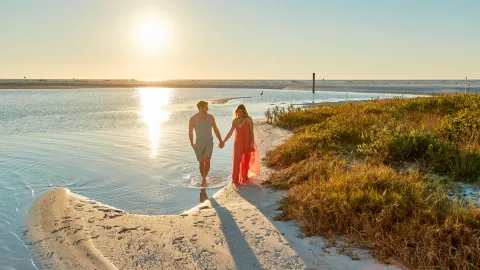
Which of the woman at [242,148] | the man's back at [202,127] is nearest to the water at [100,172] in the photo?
the woman at [242,148]

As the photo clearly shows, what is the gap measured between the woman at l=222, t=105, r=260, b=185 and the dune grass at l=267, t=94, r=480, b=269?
0.84m

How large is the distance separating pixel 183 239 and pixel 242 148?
352cm

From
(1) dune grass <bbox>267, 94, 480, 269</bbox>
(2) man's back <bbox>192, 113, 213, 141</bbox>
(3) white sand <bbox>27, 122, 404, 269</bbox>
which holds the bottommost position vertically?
(3) white sand <bbox>27, 122, 404, 269</bbox>

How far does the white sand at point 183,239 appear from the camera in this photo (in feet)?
15.5

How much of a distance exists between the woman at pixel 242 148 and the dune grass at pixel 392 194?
2.77 ft

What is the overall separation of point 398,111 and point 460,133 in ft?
18.2

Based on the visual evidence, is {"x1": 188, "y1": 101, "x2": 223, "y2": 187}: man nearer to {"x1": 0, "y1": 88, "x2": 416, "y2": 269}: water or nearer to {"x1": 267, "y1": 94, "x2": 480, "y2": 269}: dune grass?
{"x1": 0, "y1": 88, "x2": 416, "y2": 269}: water

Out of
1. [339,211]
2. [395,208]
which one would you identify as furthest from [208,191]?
[395,208]

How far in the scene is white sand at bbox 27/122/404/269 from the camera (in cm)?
474

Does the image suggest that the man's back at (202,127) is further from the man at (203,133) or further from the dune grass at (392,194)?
the dune grass at (392,194)

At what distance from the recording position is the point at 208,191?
839 centimetres

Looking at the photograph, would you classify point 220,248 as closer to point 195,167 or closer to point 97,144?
point 195,167

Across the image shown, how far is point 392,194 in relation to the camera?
5.34 m

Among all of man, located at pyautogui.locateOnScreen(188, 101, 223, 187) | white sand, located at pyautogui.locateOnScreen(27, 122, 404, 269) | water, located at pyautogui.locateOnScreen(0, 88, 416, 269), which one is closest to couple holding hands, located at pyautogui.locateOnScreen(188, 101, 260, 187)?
man, located at pyautogui.locateOnScreen(188, 101, 223, 187)
